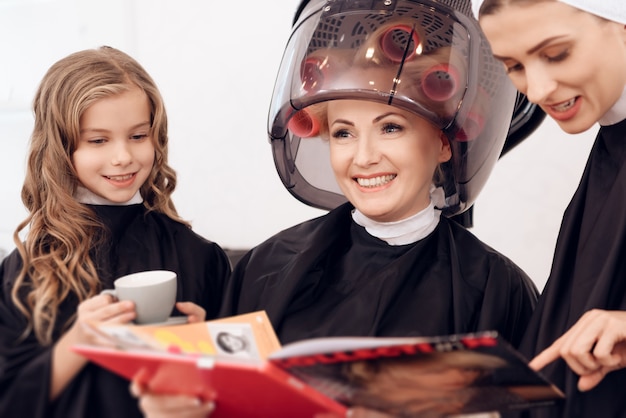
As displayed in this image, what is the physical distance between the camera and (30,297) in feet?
4.11

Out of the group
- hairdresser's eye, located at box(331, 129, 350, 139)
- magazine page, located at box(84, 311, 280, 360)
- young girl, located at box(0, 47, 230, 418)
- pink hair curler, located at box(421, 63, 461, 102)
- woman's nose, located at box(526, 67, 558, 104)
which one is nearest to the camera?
magazine page, located at box(84, 311, 280, 360)

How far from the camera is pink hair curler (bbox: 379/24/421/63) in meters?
1.28

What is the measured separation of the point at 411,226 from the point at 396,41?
0.38 m

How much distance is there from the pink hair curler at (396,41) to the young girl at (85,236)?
51 centimetres

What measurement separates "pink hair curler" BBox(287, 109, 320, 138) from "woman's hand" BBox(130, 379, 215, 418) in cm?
70

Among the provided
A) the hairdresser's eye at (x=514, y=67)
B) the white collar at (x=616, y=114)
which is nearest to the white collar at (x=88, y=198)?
the hairdresser's eye at (x=514, y=67)

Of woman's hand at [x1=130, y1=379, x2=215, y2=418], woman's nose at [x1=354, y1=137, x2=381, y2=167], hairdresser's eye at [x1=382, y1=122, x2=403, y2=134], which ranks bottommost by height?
woman's hand at [x1=130, y1=379, x2=215, y2=418]

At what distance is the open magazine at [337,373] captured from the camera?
835mm

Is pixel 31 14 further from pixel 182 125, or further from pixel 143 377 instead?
pixel 143 377

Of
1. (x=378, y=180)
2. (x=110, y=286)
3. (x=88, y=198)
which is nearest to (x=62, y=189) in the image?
(x=88, y=198)

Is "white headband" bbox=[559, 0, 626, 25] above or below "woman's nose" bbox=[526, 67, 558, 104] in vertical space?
above

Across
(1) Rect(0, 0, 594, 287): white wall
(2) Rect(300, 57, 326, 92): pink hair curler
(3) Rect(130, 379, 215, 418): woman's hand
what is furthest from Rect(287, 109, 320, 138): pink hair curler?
(1) Rect(0, 0, 594, 287): white wall

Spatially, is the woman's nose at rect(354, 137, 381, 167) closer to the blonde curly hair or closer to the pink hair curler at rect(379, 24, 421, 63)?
the pink hair curler at rect(379, 24, 421, 63)

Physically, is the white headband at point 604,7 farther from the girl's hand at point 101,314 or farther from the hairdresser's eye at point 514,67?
the girl's hand at point 101,314
